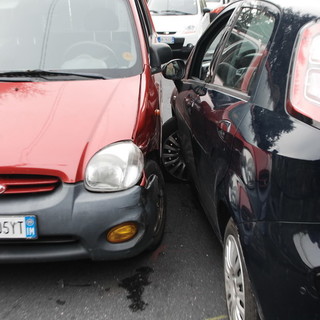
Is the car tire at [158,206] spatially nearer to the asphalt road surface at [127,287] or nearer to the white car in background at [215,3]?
the asphalt road surface at [127,287]

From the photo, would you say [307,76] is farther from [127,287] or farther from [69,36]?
[69,36]

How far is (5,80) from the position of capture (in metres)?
3.12

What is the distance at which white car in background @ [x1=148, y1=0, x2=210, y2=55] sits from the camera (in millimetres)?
11219

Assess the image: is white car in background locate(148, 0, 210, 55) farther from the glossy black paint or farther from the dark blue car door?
the glossy black paint

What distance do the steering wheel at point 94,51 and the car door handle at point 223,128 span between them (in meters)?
1.28

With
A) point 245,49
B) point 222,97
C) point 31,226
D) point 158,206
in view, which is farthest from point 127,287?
point 245,49

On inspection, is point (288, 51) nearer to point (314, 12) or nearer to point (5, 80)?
point (314, 12)

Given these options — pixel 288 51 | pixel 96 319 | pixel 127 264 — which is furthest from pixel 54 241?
pixel 288 51

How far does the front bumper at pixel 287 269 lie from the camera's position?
151 cm

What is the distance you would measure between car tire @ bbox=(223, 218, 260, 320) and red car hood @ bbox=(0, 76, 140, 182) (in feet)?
2.68

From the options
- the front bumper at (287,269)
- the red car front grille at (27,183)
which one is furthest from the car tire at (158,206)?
the front bumper at (287,269)

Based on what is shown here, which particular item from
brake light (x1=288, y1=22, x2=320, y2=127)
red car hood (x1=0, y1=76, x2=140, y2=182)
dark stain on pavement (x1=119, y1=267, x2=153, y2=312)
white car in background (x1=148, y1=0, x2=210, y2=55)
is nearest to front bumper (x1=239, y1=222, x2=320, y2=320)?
brake light (x1=288, y1=22, x2=320, y2=127)

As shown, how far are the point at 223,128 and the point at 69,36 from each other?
1.80 metres

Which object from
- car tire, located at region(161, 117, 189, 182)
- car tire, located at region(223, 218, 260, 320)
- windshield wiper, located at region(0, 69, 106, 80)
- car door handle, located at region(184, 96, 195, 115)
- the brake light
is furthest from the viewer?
A: car tire, located at region(161, 117, 189, 182)
